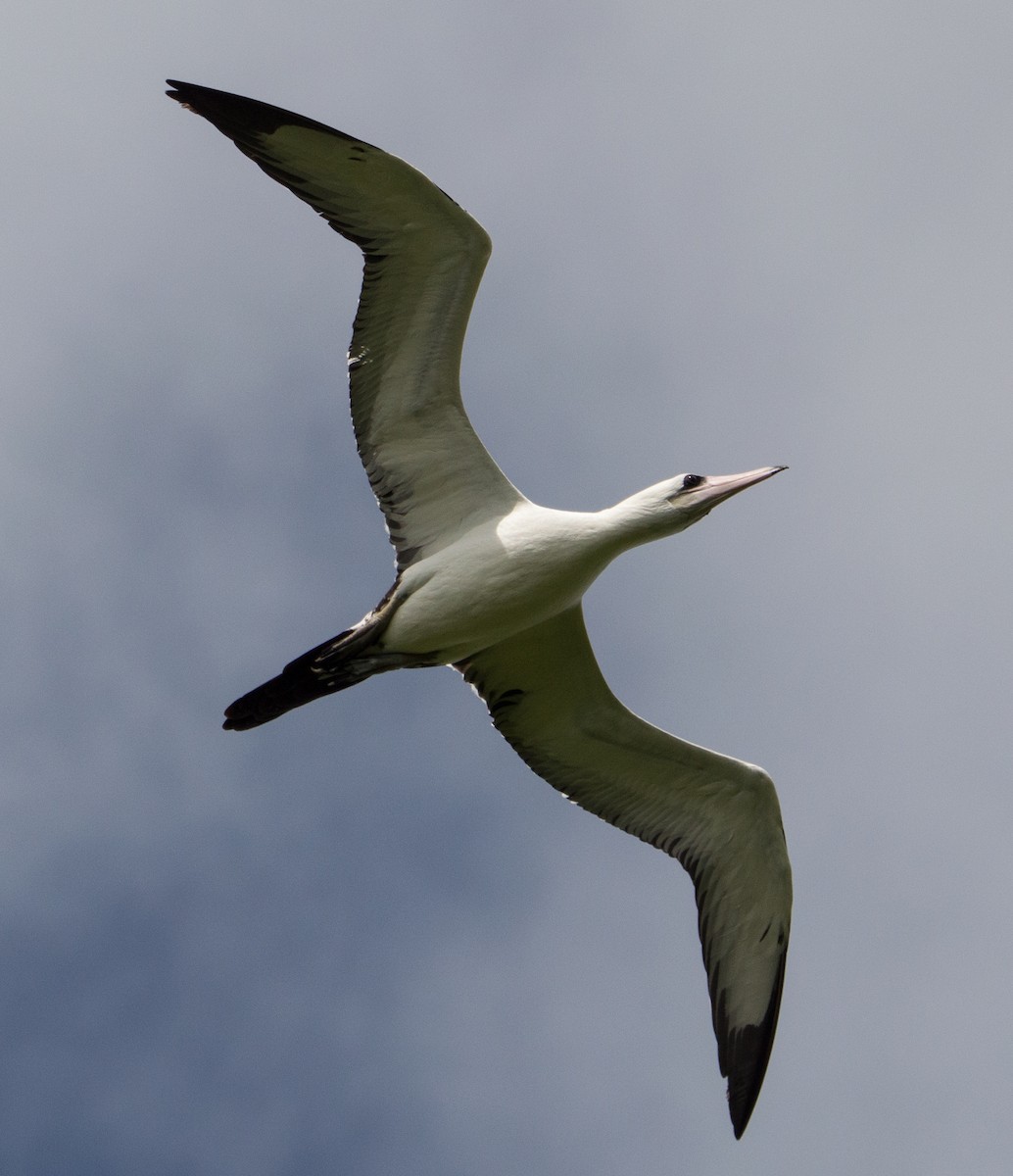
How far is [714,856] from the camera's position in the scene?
48.4 feet

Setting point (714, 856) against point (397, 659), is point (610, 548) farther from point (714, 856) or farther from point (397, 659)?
point (714, 856)

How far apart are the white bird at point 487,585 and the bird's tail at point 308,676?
0.05 ft

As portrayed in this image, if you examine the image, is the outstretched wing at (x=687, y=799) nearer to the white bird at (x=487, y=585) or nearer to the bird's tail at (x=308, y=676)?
the white bird at (x=487, y=585)

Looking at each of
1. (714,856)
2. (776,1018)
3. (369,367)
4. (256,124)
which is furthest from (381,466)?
(776,1018)

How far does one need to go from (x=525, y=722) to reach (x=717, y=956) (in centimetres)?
251

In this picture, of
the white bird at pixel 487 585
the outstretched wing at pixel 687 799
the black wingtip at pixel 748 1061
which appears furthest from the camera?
the outstretched wing at pixel 687 799

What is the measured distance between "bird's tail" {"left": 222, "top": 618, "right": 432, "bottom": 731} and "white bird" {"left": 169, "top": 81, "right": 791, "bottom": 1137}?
15 mm

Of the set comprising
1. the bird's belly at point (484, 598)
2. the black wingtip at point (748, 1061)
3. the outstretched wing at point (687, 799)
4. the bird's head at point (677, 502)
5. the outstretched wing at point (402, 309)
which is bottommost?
the black wingtip at point (748, 1061)

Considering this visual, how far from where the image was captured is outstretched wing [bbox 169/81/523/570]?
13.1 m

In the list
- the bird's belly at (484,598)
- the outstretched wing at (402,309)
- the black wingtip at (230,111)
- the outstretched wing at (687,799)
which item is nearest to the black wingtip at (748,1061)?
the outstretched wing at (687,799)

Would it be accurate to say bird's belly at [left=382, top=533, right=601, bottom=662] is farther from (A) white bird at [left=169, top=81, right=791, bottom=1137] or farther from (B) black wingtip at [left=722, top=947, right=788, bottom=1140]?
(B) black wingtip at [left=722, top=947, right=788, bottom=1140]

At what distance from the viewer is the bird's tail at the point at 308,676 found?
13.8 meters

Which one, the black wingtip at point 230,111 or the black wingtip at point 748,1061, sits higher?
the black wingtip at point 230,111

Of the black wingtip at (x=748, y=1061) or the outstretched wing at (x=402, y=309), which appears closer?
the outstretched wing at (x=402, y=309)
